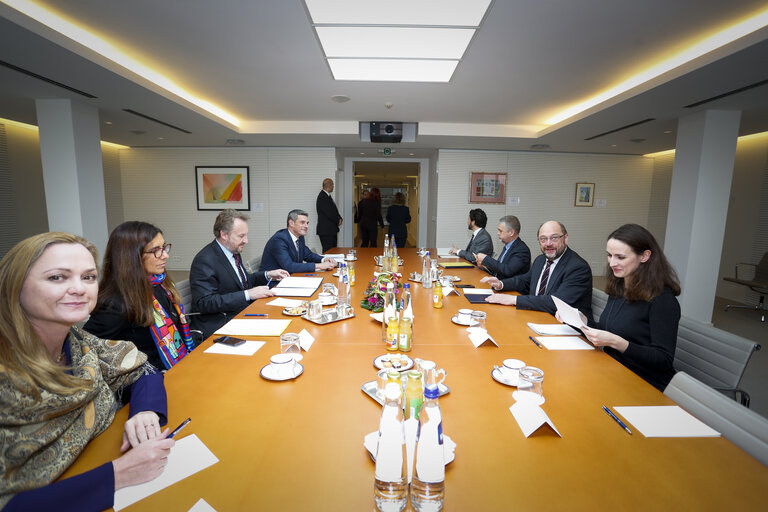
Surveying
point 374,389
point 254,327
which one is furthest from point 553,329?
point 254,327

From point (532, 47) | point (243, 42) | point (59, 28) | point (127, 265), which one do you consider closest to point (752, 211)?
point (532, 47)

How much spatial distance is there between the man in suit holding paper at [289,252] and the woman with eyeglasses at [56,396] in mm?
2421

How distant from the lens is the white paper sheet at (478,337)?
1728 millimetres

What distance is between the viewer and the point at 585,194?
7.38 m

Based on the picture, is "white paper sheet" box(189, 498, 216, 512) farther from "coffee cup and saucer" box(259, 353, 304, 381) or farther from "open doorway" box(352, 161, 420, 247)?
"open doorway" box(352, 161, 420, 247)

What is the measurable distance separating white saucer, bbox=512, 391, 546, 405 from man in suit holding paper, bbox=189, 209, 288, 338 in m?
1.88

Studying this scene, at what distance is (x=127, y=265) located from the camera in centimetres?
164

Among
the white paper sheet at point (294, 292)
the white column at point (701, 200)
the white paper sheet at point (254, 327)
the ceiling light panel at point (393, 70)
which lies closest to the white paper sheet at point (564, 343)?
the white paper sheet at point (254, 327)

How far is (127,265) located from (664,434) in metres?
2.15

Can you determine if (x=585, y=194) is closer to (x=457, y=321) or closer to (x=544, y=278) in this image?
(x=544, y=278)

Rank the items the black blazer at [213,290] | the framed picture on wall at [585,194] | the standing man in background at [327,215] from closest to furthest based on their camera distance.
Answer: the black blazer at [213,290] < the standing man in background at [327,215] < the framed picture on wall at [585,194]

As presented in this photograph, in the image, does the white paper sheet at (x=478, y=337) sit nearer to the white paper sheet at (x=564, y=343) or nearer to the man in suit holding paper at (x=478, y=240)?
the white paper sheet at (x=564, y=343)

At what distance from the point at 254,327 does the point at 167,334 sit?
413 millimetres

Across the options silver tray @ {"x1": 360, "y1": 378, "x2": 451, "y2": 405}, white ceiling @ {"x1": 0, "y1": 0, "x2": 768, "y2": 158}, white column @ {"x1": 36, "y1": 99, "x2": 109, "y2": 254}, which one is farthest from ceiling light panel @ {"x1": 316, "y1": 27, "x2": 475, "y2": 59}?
white column @ {"x1": 36, "y1": 99, "x2": 109, "y2": 254}
